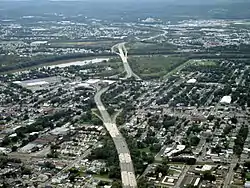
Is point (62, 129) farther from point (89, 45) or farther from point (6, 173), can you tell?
point (89, 45)

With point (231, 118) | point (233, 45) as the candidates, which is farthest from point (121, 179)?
point (233, 45)

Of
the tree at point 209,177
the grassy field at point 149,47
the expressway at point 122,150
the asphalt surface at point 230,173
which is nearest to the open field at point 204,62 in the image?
the grassy field at point 149,47

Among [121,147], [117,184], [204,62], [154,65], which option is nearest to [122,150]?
[121,147]

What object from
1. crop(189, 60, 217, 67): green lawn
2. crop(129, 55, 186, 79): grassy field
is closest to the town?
crop(189, 60, 217, 67): green lawn

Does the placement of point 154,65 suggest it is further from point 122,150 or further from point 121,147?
point 122,150

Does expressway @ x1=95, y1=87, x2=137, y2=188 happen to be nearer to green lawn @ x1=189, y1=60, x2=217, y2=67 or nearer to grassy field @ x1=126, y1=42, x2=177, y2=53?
green lawn @ x1=189, y1=60, x2=217, y2=67

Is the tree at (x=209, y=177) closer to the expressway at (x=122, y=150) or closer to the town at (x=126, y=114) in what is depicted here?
the town at (x=126, y=114)
